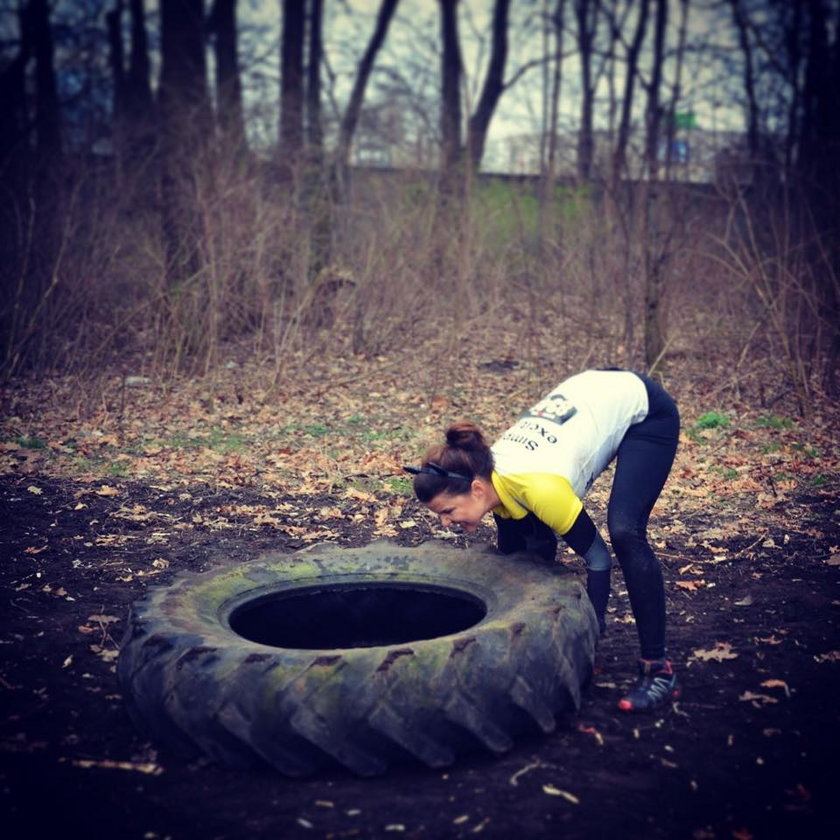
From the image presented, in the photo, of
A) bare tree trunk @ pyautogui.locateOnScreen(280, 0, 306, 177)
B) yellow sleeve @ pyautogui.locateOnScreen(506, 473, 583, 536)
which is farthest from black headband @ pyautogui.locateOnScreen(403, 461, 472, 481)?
bare tree trunk @ pyautogui.locateOnScreen(280, 0, 306, 177)

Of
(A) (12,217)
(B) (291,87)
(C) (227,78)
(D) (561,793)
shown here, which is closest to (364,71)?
(C) (227,78)

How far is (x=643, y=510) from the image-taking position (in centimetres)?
378

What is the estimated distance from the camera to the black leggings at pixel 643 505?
3.68 m

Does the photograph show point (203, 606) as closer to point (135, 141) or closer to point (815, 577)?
point (815, 577)

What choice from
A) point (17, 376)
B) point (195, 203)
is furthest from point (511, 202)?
point (17, 376)

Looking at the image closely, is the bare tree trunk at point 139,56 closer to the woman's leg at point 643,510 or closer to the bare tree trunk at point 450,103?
the bare tree trunk at point 450,103

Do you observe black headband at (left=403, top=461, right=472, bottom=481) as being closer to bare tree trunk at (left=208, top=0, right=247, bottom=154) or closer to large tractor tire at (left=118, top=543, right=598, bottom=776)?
large tractor tire at (left=118, top=543, right=598, bottom=776)

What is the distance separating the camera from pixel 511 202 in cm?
1324

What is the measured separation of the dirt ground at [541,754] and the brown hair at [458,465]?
0.99 meters

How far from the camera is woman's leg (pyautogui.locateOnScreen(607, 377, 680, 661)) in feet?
12.1

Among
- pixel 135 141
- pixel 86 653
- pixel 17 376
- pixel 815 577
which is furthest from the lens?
pixel 135 141

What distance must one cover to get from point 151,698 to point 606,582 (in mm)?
1897

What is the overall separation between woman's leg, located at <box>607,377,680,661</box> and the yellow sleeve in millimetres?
185

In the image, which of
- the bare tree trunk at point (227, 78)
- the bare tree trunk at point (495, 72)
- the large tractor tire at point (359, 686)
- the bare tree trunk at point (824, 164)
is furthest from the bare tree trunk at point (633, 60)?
the large tractor tire at point (359, 686)
